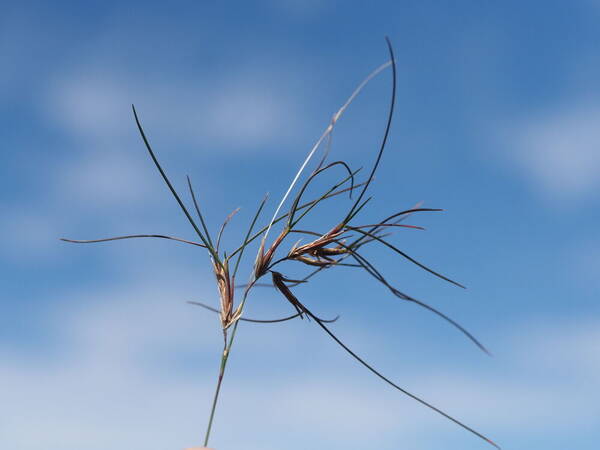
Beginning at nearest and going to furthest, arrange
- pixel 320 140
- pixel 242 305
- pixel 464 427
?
1. pixel 464 427
2. pixel 242 305
3. pixel 320 140

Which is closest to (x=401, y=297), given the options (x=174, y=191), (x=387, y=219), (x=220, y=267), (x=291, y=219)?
(x=387, y=219)

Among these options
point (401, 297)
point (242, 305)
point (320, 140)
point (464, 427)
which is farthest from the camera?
point (320, 140)

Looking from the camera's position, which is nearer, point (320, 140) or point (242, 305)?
point (242, 305)

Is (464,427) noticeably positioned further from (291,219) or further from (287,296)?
(291,219)

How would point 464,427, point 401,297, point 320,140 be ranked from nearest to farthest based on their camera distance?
1. point 464,427
2. point 401,297
3. point 320,140

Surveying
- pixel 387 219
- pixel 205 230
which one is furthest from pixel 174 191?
pixel 387 219

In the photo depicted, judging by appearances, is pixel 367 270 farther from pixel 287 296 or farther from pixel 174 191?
pixel 174 191

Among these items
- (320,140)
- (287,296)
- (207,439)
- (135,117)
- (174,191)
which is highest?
(320,140)

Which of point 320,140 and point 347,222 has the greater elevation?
point 320,140

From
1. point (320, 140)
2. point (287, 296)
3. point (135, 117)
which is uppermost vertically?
point (320, 140)
